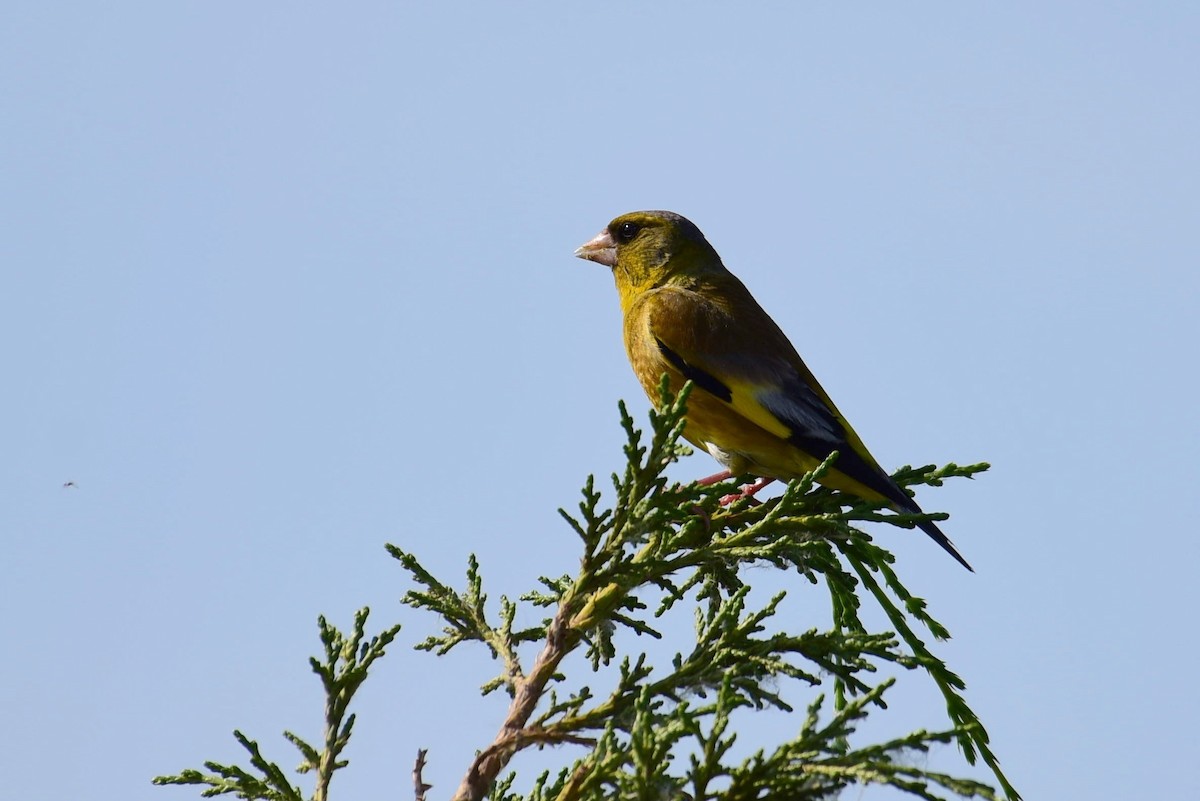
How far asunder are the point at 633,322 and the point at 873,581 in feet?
7.73

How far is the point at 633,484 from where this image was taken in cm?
354

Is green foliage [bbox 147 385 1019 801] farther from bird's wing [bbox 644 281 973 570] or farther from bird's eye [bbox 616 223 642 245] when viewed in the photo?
bird's eye [bbox 616 223 642 245]

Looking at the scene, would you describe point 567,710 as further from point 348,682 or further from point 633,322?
point 633,322

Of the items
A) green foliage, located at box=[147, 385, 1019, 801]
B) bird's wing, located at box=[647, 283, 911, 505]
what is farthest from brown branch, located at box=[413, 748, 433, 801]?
bird's wing, located at box=[647, 283, 911, 505]

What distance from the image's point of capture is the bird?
5191mm

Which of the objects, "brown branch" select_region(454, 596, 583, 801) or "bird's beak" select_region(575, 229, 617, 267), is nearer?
"brown branch" select_region(454, 596, 583, 801)

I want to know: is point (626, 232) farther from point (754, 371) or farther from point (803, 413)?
point (803, 413)

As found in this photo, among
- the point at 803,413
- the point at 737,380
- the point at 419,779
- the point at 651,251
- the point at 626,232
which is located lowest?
the point at 419,779

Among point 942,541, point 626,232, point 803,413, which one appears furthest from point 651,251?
point 942,541

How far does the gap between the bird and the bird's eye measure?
0.30m

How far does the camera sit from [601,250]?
23.7ft

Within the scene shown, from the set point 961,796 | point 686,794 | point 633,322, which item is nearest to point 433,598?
point 686,794

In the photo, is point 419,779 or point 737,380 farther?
point 737,380

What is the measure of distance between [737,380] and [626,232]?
188 centimetres
